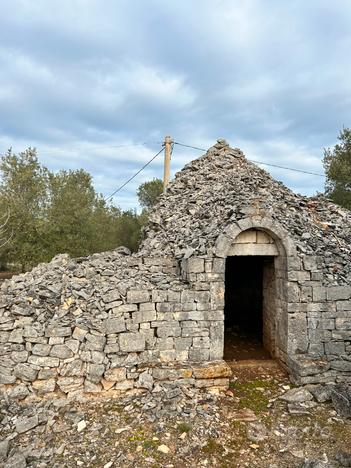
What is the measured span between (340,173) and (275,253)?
12175mm

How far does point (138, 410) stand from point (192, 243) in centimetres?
348

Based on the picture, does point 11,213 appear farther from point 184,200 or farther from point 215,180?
point 215,180

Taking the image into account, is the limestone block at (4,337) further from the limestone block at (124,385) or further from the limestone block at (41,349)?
the limestone block at (124,385)

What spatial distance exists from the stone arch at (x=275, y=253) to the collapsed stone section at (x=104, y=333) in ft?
3.77

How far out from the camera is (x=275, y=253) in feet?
22.4

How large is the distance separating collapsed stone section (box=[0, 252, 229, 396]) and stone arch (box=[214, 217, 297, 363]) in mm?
1149

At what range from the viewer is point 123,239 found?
2336 cm

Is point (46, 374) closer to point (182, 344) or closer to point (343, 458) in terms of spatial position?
point (182, 344)

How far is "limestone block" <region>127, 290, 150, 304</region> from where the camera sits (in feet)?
19.2

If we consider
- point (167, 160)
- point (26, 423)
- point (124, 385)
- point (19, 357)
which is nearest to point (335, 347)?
point (124, 385)

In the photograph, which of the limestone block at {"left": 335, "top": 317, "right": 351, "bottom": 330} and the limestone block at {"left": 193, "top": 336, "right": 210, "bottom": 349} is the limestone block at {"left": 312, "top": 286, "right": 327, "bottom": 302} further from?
the limestone block at {"left": 193, "top": 336, "right": 210, "bottom": 349}

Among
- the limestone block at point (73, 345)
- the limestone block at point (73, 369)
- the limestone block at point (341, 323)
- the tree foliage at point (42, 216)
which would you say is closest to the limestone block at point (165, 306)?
the limestone block at point (73, 345)

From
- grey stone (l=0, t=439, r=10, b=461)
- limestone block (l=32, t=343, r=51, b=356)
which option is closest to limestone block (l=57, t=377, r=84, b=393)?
limestone block (l=32, t=343, r=51, b=356)

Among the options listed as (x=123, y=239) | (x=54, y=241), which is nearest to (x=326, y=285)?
(x=54, y=241)
